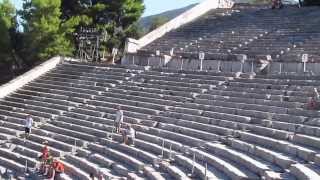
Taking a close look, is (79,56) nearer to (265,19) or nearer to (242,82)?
(265,19)

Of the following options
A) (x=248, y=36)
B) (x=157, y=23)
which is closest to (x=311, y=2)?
(x=248, y=36)

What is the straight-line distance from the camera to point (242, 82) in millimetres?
20812

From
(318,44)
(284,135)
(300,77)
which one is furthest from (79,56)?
(284,135)

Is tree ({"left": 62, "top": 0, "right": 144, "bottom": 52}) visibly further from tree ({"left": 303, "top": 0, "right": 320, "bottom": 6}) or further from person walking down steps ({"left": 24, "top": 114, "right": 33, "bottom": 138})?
person walking down steps ({"left": 24, "top": 114, "right": 33, "bottom": 138})

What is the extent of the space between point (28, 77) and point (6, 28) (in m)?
4.67

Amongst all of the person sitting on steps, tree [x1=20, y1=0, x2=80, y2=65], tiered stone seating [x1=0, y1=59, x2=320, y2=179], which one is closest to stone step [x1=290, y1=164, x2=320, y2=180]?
tiered stone seating [x1=0, y1=59, x2=320, y2=179]

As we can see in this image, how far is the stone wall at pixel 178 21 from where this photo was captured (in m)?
29.6

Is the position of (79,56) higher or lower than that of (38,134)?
higher

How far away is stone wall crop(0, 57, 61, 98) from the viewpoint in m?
26.8

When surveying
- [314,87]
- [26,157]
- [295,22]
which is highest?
[295,22]

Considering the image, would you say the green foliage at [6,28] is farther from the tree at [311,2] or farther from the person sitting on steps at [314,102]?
the person sitting on steps at [314,102]

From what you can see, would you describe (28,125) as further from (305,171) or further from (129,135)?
(305,171)

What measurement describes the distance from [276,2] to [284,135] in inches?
693

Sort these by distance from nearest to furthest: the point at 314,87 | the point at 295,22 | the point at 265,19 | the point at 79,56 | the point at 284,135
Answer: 1. the point at 284,135
2. the point at 314,87
3. the point at 295,22
4. the point at 265,19
5. the point at 79,56
